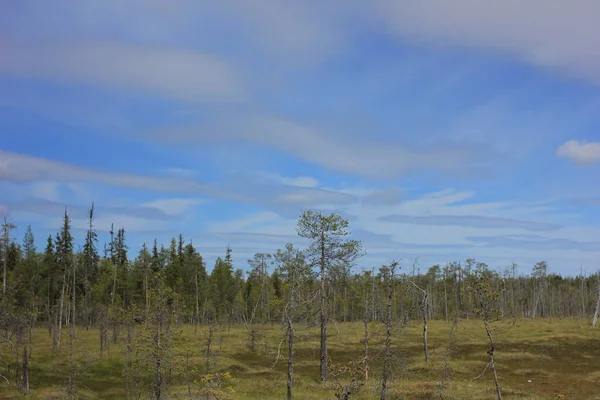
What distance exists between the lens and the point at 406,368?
158ft

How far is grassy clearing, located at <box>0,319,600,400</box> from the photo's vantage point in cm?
3678

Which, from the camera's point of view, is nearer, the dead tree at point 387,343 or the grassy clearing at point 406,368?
the dead tree at point 387,343

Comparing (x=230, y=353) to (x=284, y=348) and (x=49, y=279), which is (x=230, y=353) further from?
(x=49, y=279)

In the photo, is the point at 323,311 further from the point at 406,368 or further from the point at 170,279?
the point at 170,279

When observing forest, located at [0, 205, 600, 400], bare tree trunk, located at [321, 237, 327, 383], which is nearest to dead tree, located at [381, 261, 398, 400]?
forest, located at [0, 205, 600, 400]

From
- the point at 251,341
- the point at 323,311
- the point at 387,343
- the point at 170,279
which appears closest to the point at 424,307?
the point at 387,343

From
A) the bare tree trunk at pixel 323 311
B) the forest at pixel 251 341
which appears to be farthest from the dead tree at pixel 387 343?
the bare tree trunk at pixel 323 311

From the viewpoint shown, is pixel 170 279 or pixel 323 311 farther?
pixel 170 279

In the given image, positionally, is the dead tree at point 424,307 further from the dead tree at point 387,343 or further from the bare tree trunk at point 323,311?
the bare tree trunk at point 323,311

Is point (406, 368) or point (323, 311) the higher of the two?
point (323, 311)

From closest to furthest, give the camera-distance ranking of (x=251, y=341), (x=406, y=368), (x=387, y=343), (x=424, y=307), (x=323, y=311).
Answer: (x=387, y=343) < (x=424, y=307) < (x=323, y=311) < (x=406, y=368) < (x=251, y=341)

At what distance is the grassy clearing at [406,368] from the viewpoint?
36.8m

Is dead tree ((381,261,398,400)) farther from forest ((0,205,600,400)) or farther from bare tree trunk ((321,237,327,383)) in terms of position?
bare tree trunk ((321,237,327,383))

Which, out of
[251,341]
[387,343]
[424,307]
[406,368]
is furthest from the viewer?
[251,341]
